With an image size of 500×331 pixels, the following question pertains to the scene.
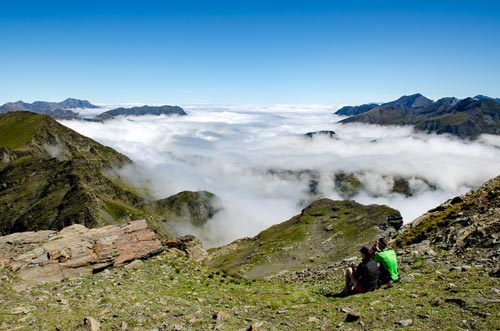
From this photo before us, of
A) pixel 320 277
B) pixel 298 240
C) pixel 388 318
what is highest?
pixel 388 318

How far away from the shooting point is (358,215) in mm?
A: 189250

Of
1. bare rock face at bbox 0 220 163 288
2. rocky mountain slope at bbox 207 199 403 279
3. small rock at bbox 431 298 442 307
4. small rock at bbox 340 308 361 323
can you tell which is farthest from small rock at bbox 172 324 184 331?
rocky mountain slope at bbox 207 199 403 279

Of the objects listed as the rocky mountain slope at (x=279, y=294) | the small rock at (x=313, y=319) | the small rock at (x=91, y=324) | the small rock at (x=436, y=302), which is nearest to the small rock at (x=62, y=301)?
the rocky mountain slope at (x=279, y=294)

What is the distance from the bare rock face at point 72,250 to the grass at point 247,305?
1655 millimetres

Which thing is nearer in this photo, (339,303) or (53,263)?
(339,303)

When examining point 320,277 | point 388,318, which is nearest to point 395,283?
point 388,318

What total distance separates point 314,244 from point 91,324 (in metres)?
149

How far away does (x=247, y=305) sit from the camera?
22531 millimetres

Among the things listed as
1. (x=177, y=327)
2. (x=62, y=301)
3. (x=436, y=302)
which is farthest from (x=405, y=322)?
(x=62, y=301)

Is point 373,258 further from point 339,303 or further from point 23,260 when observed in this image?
point 23,260

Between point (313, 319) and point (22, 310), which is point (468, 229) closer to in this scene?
point (313, 319)

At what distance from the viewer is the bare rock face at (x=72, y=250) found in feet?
92.7

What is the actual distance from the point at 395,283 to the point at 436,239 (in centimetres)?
998

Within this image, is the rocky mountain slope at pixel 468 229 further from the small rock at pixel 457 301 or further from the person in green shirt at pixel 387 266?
the person in green shirt at pixel 387 266
